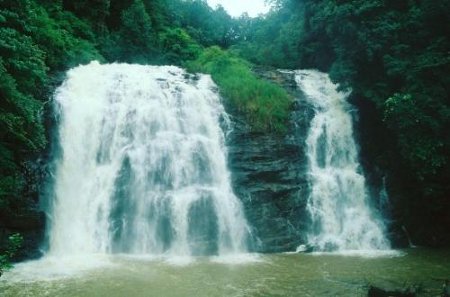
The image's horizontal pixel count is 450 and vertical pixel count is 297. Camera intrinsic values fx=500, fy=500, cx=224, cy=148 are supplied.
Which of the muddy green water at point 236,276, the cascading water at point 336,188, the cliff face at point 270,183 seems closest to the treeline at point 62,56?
the cliff face at point 270,183

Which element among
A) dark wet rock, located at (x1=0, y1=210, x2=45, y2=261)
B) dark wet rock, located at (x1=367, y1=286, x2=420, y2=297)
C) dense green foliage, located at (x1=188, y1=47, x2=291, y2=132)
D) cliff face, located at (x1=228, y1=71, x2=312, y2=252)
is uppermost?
dense green foliage, located at (x1=188, y1=47, x2=291, y2=132)

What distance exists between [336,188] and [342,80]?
169 inches

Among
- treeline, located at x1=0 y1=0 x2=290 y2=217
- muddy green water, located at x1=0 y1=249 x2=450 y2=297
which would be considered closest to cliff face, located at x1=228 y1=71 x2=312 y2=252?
treeline, located at x1=0 y1=0 x2=290 y2=217

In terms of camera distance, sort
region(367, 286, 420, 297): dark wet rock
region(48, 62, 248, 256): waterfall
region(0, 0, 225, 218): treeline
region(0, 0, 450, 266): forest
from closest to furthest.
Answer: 1. region(367, 286, 420, 297): dark wet rock
2. region(0, 0, 225, 218): treeline
3. region(0, 0, 450, 266): forest
4. region(48, 62, 248, 256): waterfall

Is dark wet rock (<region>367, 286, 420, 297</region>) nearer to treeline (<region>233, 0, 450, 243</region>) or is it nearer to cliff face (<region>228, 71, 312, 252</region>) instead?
cliff face (<region>228, 71, 312, 252</region>)

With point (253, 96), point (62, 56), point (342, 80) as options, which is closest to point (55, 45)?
point (62, 56)

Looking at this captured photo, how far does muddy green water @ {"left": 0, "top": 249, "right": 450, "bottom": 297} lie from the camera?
10.9 m

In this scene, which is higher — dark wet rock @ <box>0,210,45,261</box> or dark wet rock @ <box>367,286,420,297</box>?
dark wet rock @ <box>0,210,45,261</box>

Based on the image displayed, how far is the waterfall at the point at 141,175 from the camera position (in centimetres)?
1527

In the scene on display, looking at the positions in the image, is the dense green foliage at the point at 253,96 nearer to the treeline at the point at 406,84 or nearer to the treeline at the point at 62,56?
the treeline at the point at 62,56

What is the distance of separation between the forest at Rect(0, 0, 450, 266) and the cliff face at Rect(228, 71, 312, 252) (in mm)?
644

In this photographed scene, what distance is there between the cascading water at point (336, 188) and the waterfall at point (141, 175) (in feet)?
9.50

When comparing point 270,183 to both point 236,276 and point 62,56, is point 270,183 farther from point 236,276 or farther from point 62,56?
point 62,56

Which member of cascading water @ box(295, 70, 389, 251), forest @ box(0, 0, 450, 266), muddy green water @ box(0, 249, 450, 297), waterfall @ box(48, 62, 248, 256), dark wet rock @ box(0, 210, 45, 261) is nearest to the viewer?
muddy green water @ box(0, 249, 450, 297)
